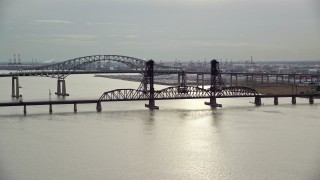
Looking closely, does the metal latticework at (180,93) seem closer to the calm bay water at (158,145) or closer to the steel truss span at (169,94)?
the steel truss span at (169,94)

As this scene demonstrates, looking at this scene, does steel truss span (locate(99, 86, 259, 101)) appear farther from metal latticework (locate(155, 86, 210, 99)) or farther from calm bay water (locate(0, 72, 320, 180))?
calm bay water (locate(0, 72, 320, 180))

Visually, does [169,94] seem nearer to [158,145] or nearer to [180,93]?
[180,93]

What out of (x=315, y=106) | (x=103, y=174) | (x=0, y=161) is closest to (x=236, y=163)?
(x=103, y=174)

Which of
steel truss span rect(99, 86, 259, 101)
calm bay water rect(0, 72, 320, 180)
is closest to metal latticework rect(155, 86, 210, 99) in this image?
steel truss span rect(99, 86, 259, 101)

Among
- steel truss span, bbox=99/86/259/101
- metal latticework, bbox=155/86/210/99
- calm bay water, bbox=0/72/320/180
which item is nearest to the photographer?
calm bay water, bbox=0/72/320/180

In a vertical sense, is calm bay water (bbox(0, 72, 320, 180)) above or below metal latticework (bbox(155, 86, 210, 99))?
below

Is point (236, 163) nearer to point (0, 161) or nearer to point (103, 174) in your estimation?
point (103, 174)

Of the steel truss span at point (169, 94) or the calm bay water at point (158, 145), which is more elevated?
the steel truss span at point (169, 94)

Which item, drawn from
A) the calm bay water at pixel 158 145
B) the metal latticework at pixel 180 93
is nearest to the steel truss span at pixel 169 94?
the metal latticework at pixel 180 93
